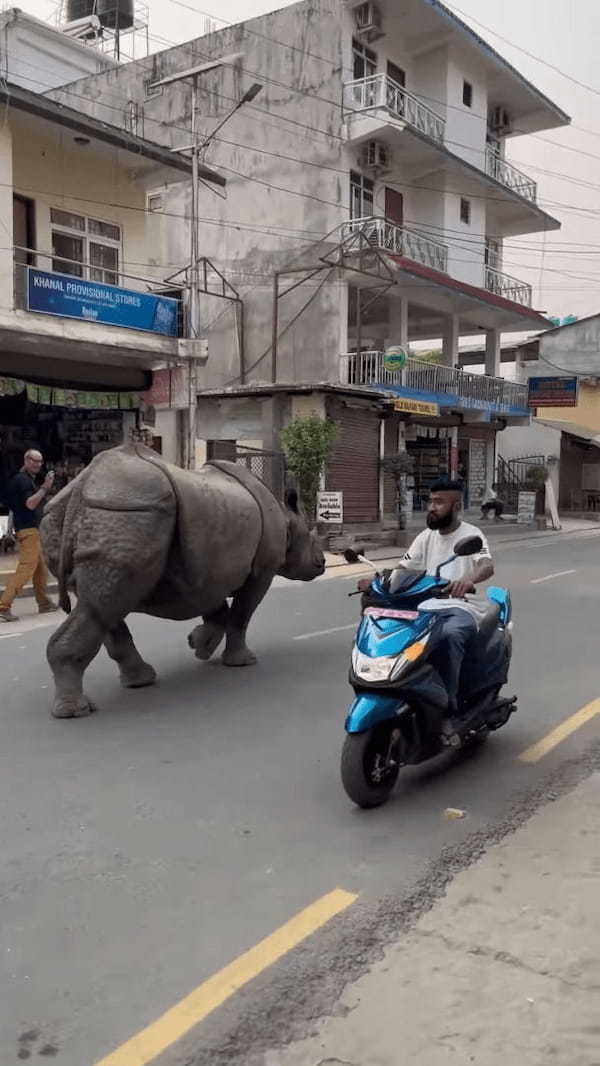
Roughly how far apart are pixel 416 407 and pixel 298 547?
1638 cm

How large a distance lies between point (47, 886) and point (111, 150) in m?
15.7

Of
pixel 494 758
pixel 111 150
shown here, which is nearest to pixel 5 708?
→ pixel 494 758

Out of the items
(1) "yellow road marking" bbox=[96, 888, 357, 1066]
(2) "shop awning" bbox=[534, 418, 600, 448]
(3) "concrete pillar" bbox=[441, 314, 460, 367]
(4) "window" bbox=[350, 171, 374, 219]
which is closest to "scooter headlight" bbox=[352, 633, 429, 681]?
(1) "yellow road marking" bbox=[96, 888, 357, 1066]

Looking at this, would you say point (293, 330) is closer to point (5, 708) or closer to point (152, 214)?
point (152, 214)

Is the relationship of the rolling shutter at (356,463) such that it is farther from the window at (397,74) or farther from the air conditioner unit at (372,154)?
the window at (397,74)

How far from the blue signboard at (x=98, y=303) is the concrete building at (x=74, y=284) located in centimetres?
2

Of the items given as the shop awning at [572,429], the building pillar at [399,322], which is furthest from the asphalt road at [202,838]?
the shop awning at [572,429]

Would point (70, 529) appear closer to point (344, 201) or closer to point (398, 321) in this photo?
point (344, 201)

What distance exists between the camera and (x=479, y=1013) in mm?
2658

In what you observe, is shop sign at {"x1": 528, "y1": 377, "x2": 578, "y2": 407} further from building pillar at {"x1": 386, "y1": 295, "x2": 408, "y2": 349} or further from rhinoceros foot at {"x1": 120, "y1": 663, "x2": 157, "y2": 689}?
rhinoceros foot at {"x1": 120, "y1": 663, "x2": 157, "y2": 689}

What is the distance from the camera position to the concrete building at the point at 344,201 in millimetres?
22438

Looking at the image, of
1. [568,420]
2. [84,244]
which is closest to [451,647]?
[84,244]

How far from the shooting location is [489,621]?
16.4ft

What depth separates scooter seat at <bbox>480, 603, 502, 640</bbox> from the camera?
16.1 feet
